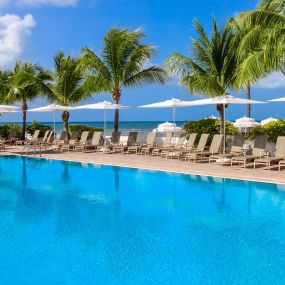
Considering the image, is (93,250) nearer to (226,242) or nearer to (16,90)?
(226,242)

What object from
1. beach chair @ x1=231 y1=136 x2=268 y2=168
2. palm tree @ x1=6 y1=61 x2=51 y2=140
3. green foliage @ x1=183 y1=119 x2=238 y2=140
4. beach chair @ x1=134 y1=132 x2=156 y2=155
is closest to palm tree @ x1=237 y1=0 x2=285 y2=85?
beach chair @ x1=231 y1=136 x2=268 y2=168

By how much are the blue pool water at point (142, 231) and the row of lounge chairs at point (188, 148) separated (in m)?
2.60

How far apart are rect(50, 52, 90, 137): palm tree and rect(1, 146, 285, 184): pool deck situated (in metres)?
4.98

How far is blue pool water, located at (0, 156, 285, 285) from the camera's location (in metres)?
5.86

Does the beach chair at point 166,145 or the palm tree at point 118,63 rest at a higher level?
the palm tree at point 118,63

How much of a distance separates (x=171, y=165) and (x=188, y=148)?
2269 millimetres

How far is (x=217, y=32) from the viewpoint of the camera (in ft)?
54.7

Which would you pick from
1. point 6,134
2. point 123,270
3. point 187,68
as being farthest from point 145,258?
point 6,134

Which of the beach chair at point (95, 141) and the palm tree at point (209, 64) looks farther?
the beach chair at point (95, 141)

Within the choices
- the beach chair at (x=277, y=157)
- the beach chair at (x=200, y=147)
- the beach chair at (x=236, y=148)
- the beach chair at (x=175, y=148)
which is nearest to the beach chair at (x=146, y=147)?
the beach chair at (x=175, y=148)

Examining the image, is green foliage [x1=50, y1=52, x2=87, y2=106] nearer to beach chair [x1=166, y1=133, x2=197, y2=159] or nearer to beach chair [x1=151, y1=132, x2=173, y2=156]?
beach chair [x1=151, y1=132, x2=173, y2=156]

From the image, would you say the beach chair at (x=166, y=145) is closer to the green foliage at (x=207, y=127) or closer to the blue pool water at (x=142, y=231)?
the green foliage at (x=207, y=127)

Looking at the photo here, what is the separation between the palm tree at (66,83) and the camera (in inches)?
922

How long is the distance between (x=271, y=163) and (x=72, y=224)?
8272 mm
